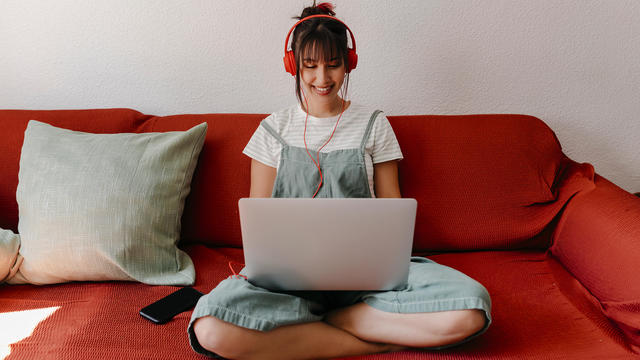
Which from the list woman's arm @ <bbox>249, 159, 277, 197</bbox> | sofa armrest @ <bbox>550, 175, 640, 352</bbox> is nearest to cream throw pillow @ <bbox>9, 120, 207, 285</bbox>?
woman's arm @ <bbox>249, 159, 277, 197</bbox>

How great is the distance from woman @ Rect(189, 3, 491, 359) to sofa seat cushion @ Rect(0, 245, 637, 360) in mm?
71

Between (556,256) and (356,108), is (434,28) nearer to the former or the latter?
(356,108)

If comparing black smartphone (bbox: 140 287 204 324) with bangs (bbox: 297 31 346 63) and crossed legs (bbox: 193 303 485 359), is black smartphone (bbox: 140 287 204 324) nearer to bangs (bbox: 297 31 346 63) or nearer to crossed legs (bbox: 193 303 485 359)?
crossed legs (bbox: 193 303 485 359)

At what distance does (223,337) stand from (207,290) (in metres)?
0.32

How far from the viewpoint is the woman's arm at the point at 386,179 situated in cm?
125

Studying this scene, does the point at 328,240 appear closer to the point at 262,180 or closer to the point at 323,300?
the point at 323,300

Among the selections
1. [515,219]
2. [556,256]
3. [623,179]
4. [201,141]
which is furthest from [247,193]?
[623,179]

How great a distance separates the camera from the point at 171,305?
3.39ft

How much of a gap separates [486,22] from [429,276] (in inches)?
40.6

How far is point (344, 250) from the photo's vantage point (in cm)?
78

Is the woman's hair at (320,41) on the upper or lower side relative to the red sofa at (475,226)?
upper

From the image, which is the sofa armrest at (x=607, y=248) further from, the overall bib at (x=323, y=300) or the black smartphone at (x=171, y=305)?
the black smartphone at (x=171, y=305)


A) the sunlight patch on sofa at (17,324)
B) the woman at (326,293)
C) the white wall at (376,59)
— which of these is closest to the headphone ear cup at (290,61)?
the woman at (326,293)

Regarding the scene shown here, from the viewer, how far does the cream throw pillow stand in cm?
112
